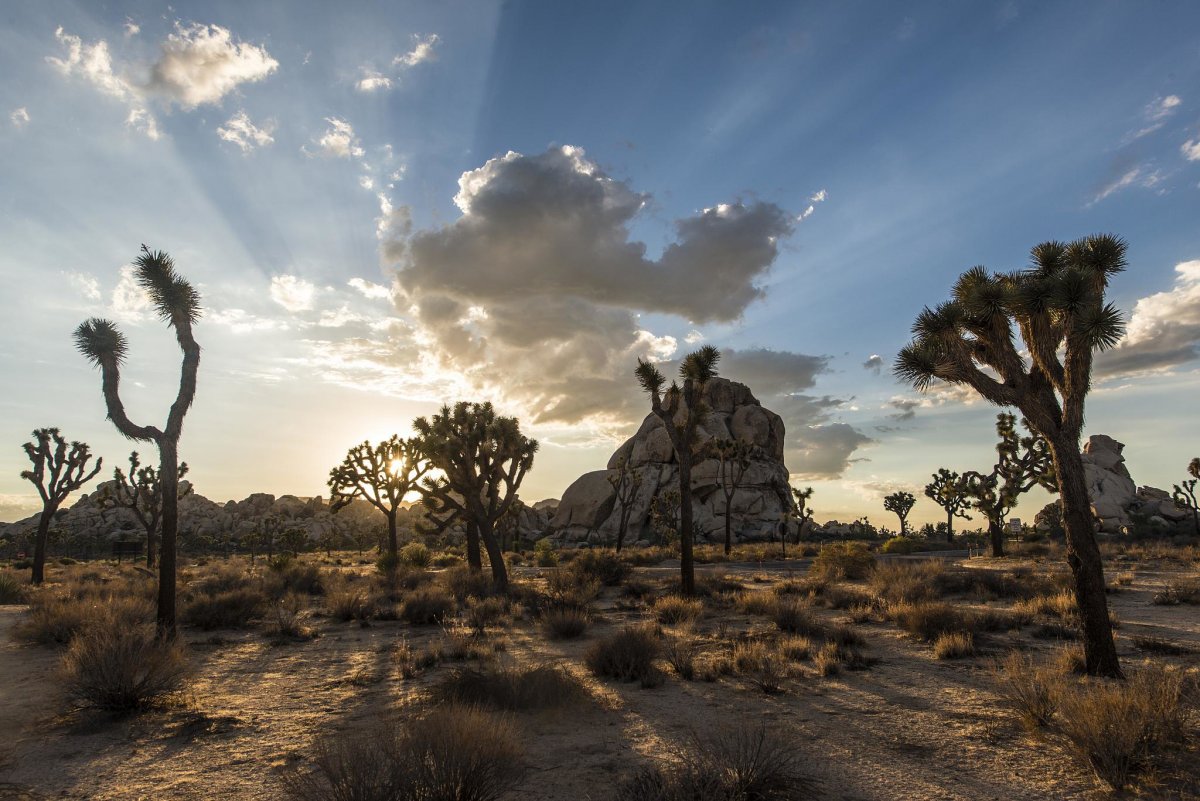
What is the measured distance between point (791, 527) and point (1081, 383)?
64.6 metres

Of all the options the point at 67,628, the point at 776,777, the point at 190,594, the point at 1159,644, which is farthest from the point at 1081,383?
the point at 190,594

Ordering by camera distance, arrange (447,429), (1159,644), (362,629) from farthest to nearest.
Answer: (447,429)
(362,629)
(1159,644)

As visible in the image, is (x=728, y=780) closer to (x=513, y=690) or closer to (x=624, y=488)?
(x=513, y=690)

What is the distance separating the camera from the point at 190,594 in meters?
20.1

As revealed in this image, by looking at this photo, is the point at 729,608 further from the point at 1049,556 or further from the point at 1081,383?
the point at 1049,556

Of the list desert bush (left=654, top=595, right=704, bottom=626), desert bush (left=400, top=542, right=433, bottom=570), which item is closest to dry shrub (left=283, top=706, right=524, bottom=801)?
desert bush (left=654, top=595, right=704, bottom=626)

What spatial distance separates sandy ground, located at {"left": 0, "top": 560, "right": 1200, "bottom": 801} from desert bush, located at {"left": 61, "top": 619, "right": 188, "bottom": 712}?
0.93ft

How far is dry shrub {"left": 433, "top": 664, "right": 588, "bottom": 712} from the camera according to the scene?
8203 millimetres

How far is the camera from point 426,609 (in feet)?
53.8

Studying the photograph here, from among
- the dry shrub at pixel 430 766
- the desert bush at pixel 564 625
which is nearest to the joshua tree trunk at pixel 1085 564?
the dry shrub at pixel 430 766

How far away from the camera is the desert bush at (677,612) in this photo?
15293mm

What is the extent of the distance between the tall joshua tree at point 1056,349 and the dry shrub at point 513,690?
23.3ft

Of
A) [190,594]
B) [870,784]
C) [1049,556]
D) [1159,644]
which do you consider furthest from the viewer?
[1049,556]

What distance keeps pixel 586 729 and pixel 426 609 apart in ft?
32.8
